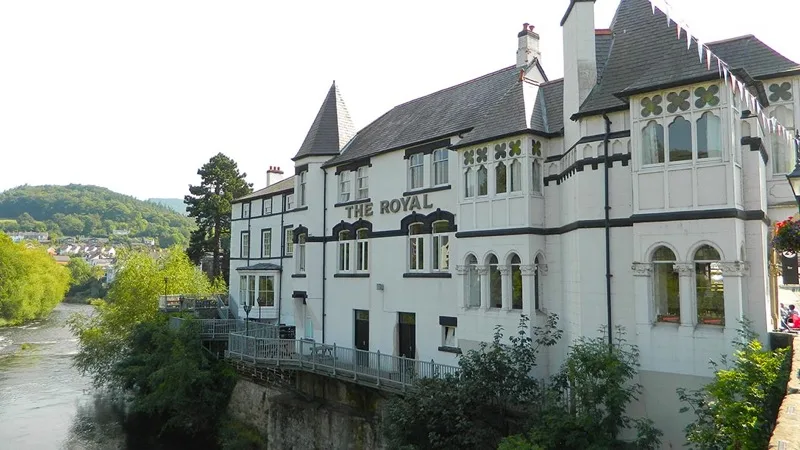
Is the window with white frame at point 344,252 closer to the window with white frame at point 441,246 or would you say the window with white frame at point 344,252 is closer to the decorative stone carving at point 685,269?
the window with white frame at point 441,246

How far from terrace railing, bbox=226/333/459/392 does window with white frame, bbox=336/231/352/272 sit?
143 inches

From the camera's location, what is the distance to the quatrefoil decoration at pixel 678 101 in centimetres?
1288

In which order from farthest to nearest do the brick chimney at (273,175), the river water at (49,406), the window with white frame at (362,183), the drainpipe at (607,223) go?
1. the brick chimney at (273,175)
2. the river water at (49,406)
3. the window with white frame at (362,183)
4. the drainpipe at (607,223)

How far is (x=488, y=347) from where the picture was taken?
56.5 feet

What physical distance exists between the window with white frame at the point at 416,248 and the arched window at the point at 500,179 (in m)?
4.53

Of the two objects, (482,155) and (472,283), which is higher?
(482,155)

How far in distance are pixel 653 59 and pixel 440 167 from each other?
8482mm

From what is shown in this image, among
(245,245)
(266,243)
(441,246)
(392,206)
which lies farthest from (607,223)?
(245,245)

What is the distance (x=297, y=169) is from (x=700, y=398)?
69.0 ft

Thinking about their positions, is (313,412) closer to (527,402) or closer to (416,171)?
(416,171)

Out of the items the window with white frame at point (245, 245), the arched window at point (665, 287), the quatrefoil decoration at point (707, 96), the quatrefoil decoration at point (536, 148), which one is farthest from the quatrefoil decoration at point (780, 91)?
the window with white frame at point (245, 245)

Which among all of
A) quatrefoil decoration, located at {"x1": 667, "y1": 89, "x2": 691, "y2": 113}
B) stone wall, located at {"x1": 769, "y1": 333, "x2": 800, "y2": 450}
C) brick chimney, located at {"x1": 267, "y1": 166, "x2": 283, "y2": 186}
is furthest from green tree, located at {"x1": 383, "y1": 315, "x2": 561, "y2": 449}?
brick chimney, located at {"x1": 267, "y1": 166, "x2": 283, "y2": 186}

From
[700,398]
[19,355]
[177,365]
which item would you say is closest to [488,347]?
[700,398]

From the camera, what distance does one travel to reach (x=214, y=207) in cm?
4888
